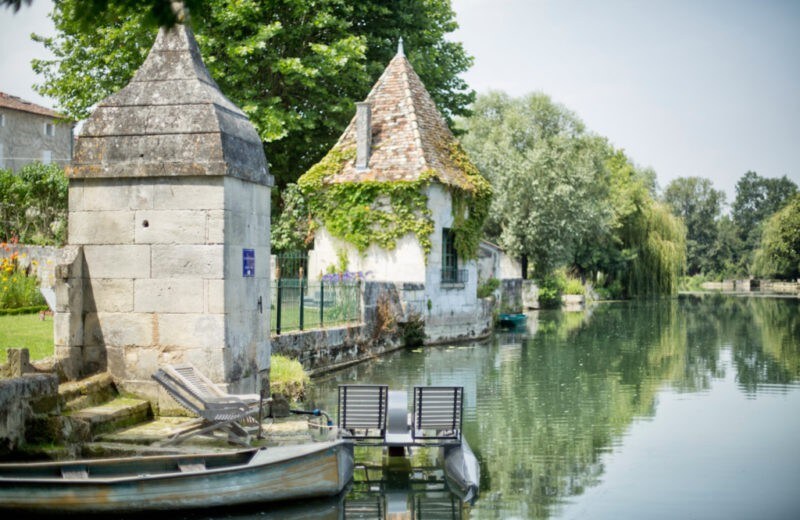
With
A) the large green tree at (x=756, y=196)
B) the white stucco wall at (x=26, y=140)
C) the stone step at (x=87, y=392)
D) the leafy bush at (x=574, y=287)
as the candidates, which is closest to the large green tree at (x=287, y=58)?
the stone step at (x=87, y=392)

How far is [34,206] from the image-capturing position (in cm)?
3034

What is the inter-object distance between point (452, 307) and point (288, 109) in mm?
8309

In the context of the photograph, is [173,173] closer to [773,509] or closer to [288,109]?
[773,509]

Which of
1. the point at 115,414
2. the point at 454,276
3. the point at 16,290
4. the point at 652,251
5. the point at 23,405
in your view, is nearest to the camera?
the point at 23,405

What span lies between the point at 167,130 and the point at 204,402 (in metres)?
3.32

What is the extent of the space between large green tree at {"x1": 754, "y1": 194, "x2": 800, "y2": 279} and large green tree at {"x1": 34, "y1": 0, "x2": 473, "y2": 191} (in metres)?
47.1

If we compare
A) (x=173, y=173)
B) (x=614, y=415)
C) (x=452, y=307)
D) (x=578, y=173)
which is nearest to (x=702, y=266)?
(x=578, y=173)

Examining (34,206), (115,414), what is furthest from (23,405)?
(34,206)

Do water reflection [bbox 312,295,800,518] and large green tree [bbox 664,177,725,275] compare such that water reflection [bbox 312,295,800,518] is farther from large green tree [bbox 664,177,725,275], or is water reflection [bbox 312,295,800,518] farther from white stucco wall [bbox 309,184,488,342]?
large green tree [bbox 664,177,725,275]

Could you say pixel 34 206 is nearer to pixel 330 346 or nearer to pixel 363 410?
pixel 330 346

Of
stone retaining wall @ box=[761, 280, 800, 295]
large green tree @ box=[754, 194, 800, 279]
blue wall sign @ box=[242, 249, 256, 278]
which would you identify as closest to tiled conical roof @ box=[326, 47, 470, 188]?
blue wall sign @ box=[242, 249, 256, 278]

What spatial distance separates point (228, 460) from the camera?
769cm

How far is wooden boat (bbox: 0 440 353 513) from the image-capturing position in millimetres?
6980

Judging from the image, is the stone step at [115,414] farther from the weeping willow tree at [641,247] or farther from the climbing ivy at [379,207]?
the weeping willow tree at [641,247]
